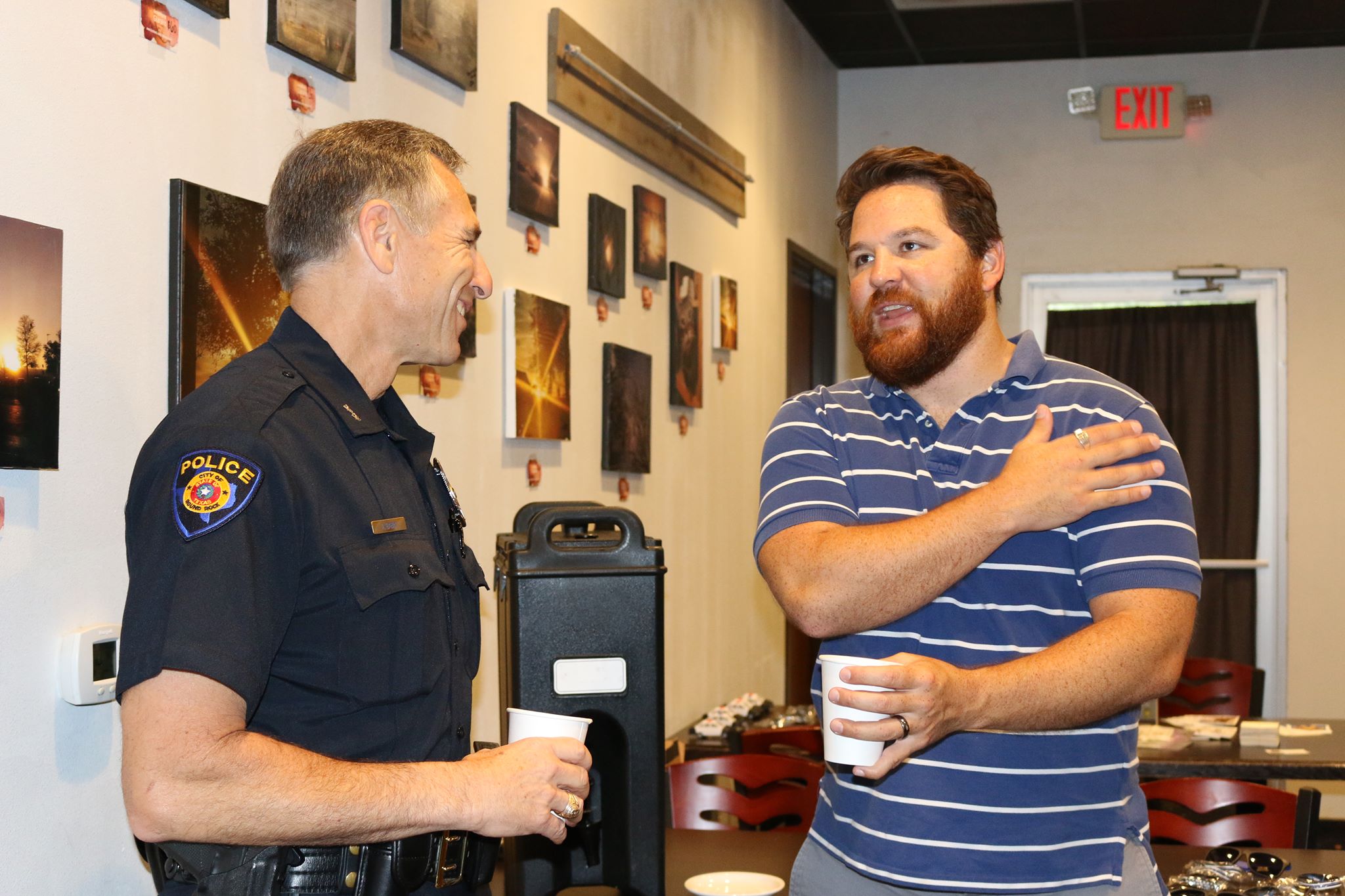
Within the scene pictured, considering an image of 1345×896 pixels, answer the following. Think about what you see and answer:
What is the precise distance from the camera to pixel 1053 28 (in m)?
6.77

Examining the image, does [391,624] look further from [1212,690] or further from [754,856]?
[1212,690]

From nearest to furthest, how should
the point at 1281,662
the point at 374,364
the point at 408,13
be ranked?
the point at 374,364, the point at 408,13, the point at 1281,662

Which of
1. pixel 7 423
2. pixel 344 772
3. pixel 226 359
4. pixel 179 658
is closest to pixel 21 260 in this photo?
pixel 7 423

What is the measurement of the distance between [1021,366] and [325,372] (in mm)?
896

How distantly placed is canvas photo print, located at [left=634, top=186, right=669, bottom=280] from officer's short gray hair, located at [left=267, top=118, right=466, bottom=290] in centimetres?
259

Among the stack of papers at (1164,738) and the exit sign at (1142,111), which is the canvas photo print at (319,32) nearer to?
the stack of papers at (1164,738)

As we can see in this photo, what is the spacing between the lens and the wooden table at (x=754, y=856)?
2.38 meters

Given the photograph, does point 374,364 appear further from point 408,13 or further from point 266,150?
point 408,13

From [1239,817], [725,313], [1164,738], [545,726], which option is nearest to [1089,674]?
[545,726]

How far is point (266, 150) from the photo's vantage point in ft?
7.70

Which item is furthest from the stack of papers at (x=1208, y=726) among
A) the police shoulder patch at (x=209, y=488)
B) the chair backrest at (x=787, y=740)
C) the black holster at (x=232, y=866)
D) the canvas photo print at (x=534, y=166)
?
the police shoulder patch at (x=209, y=488)

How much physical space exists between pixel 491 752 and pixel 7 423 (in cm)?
84

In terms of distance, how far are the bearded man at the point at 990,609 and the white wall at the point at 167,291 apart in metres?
1.02

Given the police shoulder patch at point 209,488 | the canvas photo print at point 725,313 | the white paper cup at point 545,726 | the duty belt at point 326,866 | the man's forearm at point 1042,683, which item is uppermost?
the canvas photo print at point 725,313
